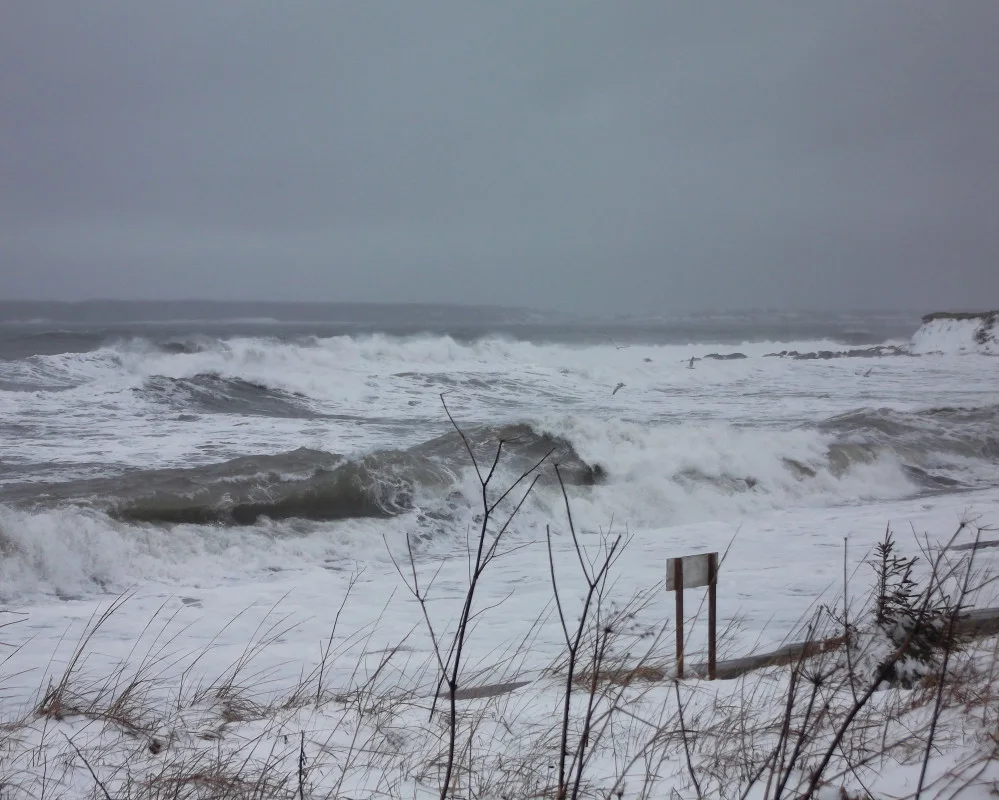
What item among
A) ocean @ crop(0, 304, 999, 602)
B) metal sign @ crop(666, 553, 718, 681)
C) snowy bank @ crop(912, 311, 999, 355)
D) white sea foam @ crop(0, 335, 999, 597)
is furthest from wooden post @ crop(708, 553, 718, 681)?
snowy bank @ crop(912, 311, 999, 355)

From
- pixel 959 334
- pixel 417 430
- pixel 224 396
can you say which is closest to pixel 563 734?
pixel 417 430

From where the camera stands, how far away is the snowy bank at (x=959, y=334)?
35.8 meters

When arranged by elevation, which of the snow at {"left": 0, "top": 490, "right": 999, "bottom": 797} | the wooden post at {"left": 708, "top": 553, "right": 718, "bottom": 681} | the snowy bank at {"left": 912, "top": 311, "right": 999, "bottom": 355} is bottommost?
the snow at {"left": 0, "top": 490, "right": 999, "bottom": 797}

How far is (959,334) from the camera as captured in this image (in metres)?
37.9

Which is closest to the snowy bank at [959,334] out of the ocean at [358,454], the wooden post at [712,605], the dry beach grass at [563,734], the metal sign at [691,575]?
the ocean at [358,454]

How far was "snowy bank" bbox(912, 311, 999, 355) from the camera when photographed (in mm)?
35750

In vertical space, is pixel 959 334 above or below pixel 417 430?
above

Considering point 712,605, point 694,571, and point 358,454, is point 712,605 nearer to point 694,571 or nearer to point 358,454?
point 694,571

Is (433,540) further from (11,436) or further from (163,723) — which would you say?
(11,436)

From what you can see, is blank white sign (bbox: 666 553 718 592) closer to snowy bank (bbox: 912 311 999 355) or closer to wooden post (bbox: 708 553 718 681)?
wooden post (bbox: 708 553 718 681)

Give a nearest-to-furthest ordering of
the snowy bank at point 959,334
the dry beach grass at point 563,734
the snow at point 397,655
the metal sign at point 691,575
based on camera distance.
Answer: the dry beach grass at point 563,734, the snow at point 397,655, the metal sign at point 691,575, the snowy bank at point 959,334

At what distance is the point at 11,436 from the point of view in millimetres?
14133

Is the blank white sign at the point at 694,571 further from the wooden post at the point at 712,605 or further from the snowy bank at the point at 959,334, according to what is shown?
the snowy bank at the point at 959,334

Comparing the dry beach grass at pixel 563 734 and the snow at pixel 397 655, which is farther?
the snow at pixel 397 655
